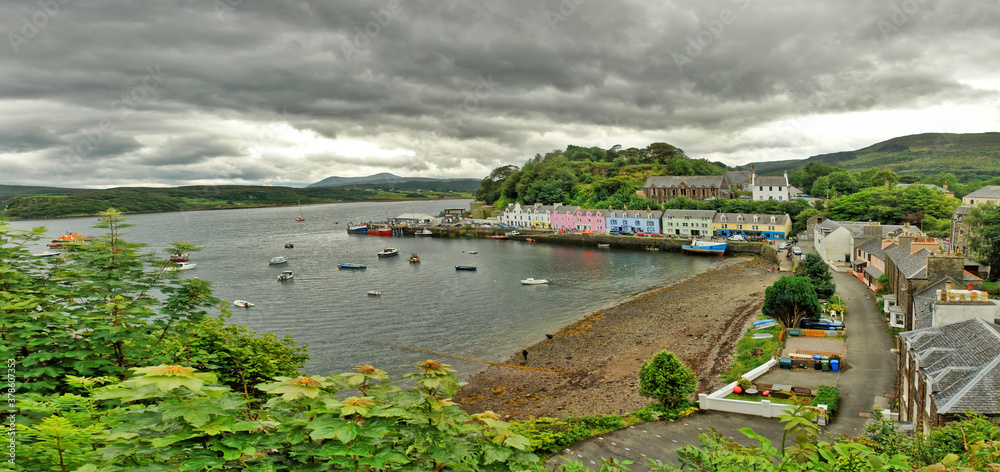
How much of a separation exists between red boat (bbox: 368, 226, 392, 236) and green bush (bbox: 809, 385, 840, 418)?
318 feet

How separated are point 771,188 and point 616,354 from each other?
73.6 m

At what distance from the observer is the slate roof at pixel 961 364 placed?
10852mm

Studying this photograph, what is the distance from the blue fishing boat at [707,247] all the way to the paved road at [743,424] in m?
44.6

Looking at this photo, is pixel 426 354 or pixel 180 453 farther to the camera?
pixel 426 354

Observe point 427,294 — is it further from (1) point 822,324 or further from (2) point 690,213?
(2) point 690,213

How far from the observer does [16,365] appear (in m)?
6.20

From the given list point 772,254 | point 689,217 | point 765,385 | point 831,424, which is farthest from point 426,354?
point 689,217

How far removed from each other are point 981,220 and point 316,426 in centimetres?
4810

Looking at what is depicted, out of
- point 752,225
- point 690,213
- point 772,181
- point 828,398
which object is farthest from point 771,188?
point 828,398

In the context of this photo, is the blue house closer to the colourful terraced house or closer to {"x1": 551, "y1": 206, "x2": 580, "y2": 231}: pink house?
the colourful terraced house

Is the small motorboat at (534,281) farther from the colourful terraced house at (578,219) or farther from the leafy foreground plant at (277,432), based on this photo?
the leafy foreground plant at (277,432)

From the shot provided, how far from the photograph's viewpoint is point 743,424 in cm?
1647

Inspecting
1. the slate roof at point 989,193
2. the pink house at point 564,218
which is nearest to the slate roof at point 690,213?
the pink house at point 564,218

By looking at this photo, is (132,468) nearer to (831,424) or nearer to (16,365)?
(16,365)
